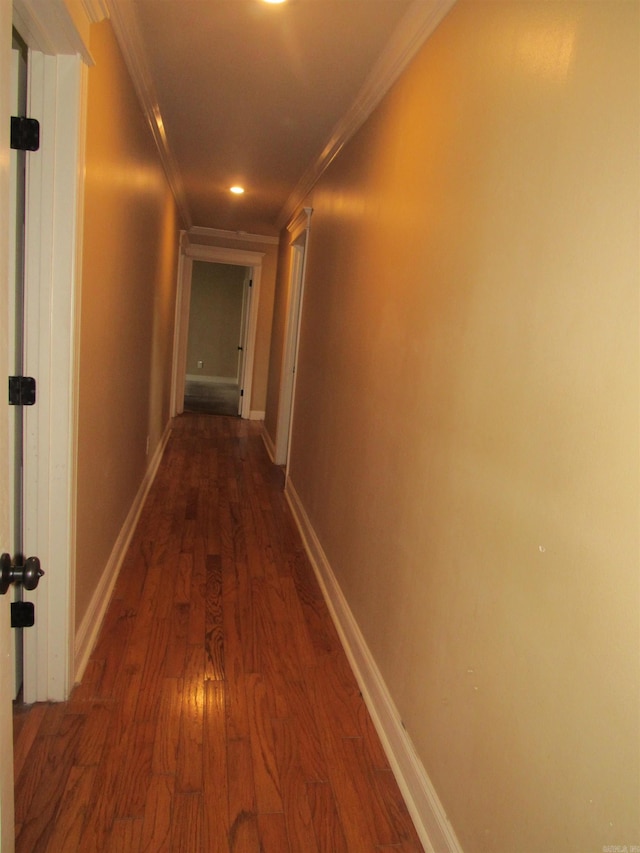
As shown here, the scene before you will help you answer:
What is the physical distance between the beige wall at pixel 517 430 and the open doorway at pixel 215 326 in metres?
8.97

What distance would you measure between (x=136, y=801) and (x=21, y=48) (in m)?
2.14

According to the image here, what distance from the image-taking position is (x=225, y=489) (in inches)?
182

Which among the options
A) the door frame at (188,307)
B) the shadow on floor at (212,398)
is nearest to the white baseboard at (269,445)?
the door frame at (188,307)

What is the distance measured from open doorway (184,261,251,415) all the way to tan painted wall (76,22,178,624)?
7096 millimetres

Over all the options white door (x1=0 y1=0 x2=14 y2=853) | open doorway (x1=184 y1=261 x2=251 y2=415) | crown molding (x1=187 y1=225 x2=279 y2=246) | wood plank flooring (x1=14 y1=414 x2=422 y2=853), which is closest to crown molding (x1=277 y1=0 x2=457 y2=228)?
white door (x1=0 y1=0 x2=14 y2=853)

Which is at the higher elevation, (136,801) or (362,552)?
(362,552)

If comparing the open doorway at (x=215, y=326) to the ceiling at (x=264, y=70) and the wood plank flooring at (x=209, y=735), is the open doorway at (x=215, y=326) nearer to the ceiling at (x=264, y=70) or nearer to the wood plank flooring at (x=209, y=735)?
the ceiling at (x=264, y=70)

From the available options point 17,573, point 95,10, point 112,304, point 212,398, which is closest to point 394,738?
point 17,573

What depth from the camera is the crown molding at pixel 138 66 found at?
2.13m

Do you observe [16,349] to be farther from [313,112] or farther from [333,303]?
[313,112]

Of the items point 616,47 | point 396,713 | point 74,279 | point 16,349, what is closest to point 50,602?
point 16,349

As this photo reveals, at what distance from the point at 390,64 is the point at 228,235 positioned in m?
5.31

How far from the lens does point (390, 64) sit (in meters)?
2.36

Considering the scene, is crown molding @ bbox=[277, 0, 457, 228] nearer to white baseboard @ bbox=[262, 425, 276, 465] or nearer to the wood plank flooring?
the wood plank flooring
